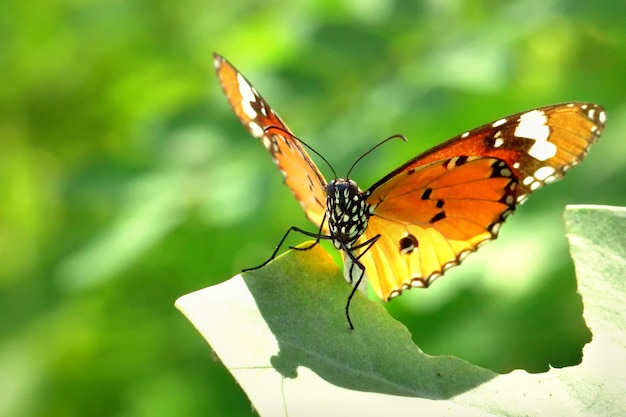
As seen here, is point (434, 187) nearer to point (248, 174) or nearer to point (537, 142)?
point (537, 142)

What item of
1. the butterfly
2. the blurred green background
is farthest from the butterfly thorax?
the blurred green background

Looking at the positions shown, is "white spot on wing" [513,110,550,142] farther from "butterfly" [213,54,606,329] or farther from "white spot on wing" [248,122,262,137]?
"white spot on wing" [248,122,262,137]

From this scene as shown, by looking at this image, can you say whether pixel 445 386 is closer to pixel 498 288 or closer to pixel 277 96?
pixel 498 288

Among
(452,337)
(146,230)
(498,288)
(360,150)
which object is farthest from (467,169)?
(146,230)

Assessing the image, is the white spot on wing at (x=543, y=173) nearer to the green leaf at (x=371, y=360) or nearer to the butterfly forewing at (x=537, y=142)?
the butterfly forewing at (x=537, y=142)

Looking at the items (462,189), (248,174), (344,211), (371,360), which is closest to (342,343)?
(371,360)

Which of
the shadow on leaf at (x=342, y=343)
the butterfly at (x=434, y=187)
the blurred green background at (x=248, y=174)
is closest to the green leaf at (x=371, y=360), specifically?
the shadow on leaf at (x=342, y=343)
